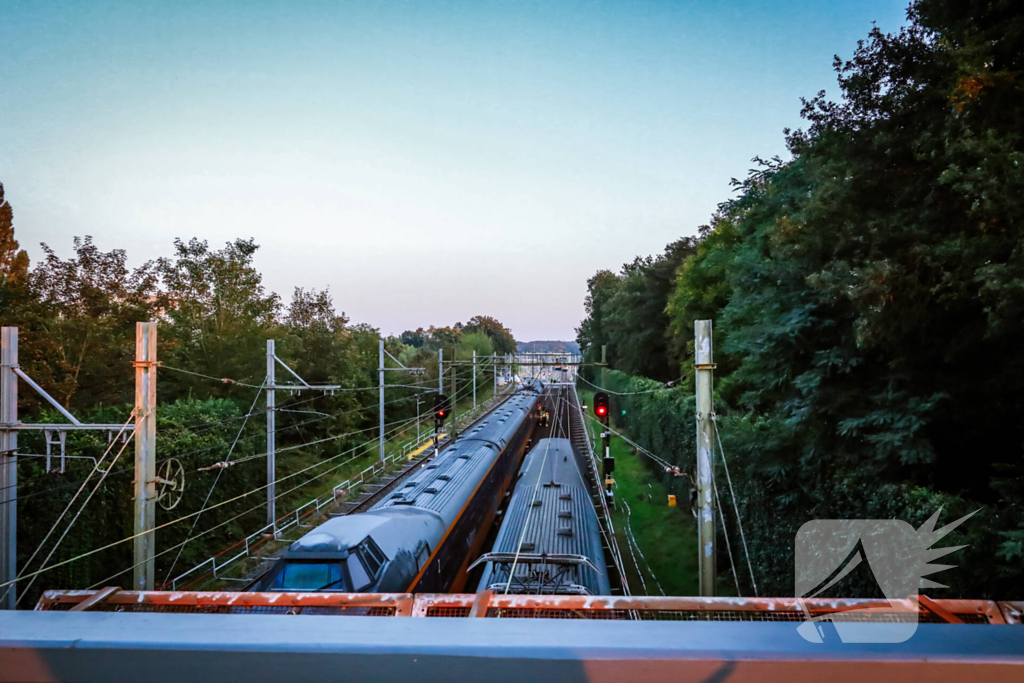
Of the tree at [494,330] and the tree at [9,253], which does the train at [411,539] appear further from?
the tree at [494,330]

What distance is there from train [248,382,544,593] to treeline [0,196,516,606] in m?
2.89

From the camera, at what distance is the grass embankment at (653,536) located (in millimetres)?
11934

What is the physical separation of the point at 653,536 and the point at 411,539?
881 centimetres

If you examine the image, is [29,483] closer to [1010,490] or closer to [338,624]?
[338,624]

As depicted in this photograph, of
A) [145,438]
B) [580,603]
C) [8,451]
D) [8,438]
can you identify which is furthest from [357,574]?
[580,603]

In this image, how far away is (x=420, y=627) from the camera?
104cm

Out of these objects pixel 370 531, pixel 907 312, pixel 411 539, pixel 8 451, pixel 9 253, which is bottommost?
pixel 411 539

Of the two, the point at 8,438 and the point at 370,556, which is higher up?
the point at 8,438

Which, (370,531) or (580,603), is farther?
(370,531)

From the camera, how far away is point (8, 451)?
7121 millimetres

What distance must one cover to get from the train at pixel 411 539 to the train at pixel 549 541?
97 centimetres

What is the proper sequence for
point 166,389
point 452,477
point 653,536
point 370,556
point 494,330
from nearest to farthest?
1. point 370,556
2. point 452,477
3. point 653,536
4. point 166,389
5. point 494,330

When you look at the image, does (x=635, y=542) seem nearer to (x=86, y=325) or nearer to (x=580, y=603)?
(x=580, y=603)

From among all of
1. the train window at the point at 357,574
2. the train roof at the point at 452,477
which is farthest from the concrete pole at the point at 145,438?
the train roof at the point at 452,477
